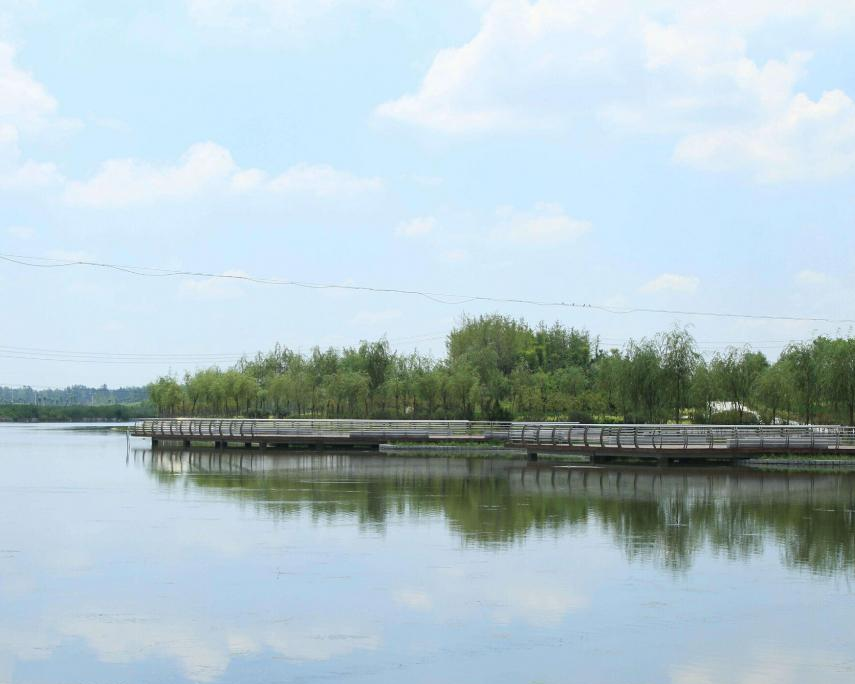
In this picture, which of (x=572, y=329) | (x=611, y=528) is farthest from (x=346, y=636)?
(x=572, y=329)

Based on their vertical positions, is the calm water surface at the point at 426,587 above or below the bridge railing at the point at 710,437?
below

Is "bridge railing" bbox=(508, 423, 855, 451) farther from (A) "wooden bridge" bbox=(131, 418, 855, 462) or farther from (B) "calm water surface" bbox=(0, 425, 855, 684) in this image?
(B) "calm water surface" bbox=(0, 425, 855, 684)

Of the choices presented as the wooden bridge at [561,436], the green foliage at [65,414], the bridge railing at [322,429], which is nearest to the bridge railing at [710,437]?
the wooden bridge at [561,436]

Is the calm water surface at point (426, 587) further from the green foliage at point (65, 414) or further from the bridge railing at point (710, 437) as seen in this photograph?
the green foliage at point (65, 414)

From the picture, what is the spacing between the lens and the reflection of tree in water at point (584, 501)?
Answer: 21281mm

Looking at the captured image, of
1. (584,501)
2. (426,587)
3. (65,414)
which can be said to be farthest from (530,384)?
(65,414)

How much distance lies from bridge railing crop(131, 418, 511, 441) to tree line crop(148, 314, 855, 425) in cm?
846

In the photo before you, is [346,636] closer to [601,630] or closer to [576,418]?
[601,630]

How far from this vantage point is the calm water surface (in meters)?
12.1

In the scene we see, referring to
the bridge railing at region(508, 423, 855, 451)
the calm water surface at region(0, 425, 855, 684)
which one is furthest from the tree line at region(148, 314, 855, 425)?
the calm water surface at region(0, 425, 855, 684)

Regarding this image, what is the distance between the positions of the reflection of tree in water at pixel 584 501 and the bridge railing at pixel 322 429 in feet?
36.1

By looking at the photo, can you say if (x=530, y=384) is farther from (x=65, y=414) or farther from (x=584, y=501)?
(x=65, y=414)

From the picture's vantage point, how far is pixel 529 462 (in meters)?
47.1

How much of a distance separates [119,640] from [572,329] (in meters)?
89.3
